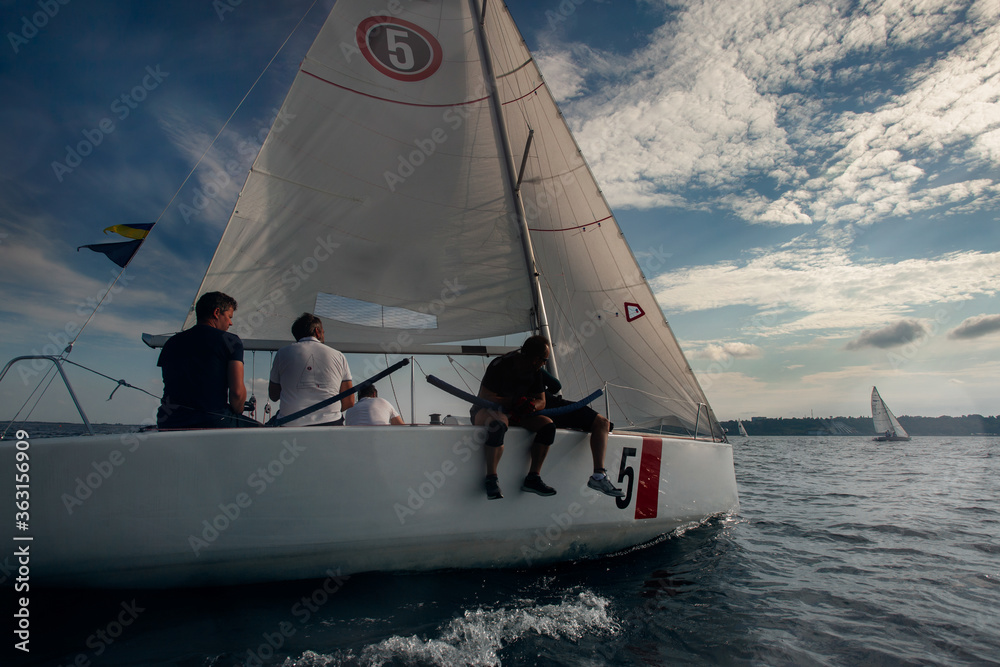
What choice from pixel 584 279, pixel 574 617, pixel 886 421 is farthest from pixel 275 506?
pixel 886 421

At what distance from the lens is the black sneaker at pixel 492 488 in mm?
2588

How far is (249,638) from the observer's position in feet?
6.38

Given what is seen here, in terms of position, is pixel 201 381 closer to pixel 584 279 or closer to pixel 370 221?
pixel 370 221

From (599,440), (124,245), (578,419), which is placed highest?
(124,245)

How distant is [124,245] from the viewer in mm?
3920

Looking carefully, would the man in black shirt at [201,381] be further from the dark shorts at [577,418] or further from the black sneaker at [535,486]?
the black sneaker at [535,486]

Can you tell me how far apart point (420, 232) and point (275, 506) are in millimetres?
2832

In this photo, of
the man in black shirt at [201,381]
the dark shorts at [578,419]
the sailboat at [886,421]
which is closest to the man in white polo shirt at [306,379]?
the man in black shirt at [201,381]

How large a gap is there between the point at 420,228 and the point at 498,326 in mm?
1149

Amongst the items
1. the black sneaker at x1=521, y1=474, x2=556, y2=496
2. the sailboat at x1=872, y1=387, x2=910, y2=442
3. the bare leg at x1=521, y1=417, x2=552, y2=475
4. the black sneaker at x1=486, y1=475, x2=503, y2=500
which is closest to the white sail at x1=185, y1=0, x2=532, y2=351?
the bare leg at x1=521, y1=417, x2=552, y2=475

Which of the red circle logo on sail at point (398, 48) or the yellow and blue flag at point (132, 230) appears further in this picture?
the red circle logo on sail at point (398, 48)

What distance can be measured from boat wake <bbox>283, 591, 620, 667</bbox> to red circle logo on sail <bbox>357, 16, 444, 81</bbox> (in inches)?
186

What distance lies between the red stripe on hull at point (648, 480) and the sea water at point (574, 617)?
0.35 meters

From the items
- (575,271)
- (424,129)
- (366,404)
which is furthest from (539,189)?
(366,404)
